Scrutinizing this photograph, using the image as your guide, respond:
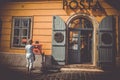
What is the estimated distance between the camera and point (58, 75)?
37.4 feet

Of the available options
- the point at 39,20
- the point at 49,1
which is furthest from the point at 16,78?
the point at 49,1

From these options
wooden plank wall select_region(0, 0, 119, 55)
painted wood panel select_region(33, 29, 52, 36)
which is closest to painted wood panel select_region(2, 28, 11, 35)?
wooden plank wall select_region(0, 0, 119, 55)

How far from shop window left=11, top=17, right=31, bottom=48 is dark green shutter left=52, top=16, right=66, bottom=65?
5.38 feet

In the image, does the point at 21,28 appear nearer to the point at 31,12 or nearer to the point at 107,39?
the point at 31,12

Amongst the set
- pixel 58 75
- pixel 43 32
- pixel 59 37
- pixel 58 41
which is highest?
pixel 43 32

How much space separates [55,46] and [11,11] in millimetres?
3557

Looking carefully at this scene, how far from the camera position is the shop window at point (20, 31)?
14117mm

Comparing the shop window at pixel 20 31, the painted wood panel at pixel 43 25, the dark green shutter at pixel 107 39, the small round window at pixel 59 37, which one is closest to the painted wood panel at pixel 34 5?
the shop window at pixel 20 31

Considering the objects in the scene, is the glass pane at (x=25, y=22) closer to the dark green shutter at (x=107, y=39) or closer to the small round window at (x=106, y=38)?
the dark green shutter at (x=107, y=39)

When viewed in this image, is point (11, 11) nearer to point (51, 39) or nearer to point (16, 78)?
point (51, 39)

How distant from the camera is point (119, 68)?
13203 millimetres

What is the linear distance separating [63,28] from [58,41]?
815 mm

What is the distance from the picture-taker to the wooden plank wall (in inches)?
543

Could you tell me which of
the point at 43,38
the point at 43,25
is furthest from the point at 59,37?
the point at 43,25
